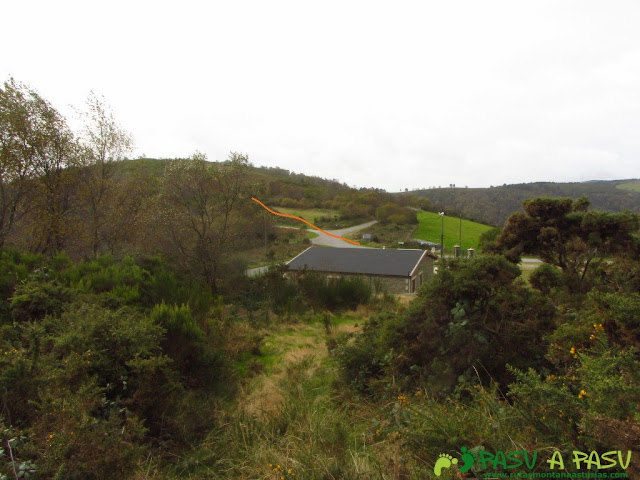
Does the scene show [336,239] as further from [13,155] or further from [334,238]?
[13,155]

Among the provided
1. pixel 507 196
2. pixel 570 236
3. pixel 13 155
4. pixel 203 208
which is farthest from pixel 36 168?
pixel 507 196

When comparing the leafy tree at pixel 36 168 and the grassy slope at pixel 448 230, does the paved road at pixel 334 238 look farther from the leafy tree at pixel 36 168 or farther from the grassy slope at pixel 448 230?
the leafy tree at pixel 36 168

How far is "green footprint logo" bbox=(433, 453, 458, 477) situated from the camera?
2366 millimetres

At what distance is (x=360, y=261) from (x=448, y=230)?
24985 mm

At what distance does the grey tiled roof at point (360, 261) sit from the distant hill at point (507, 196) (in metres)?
8.23

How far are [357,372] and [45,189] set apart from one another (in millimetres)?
10571

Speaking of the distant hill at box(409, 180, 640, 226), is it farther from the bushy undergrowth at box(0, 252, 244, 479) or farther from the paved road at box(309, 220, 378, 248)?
the bushy undergrowth at box(0, 252, 244, 479)

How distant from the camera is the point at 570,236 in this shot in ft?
25.6

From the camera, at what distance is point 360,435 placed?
12.6 ft

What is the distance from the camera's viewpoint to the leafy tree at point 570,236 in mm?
7207

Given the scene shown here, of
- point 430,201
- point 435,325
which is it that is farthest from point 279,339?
point 430,201

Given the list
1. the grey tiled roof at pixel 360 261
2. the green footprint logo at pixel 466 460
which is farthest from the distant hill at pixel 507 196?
the green footprint logo at pixel 466 460

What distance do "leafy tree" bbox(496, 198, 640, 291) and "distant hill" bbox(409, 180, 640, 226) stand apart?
1966 centimetres

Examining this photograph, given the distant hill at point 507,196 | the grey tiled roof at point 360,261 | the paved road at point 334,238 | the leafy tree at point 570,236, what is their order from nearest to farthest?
the leafy tree at point 570,236, the grey tiled roof at point 360,261, the distant hill at point 507,196, the paved road at point 334,238
